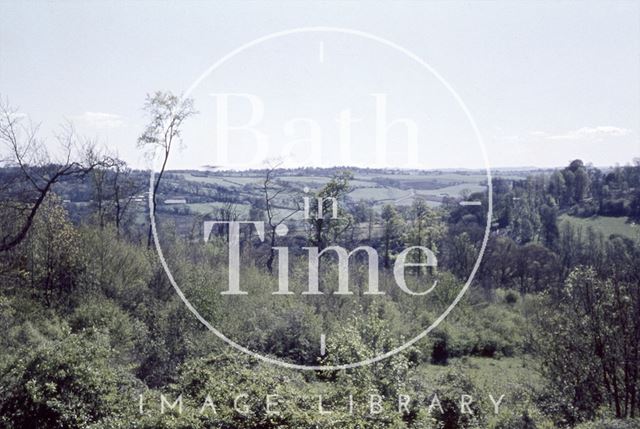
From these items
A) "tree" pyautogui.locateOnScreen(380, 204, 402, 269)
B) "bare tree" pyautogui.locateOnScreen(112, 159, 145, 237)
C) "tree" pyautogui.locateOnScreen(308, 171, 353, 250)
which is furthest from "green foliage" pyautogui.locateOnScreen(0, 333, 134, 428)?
"tree" pyautogui.locateOnScreen(380, 204, 402, 269)

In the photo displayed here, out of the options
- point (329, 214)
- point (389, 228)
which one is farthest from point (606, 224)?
point (329, 214)

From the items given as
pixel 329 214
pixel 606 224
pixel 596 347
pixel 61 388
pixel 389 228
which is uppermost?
pixel 329 214

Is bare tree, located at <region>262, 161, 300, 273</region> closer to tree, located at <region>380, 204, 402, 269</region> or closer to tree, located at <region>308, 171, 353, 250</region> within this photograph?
tree, located at <region>308, 171, 353, 250</region>

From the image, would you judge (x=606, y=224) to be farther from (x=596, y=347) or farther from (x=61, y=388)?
(x=61, y=388)

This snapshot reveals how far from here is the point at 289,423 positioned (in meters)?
6.64

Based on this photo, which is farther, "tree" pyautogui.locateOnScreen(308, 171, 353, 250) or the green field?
the green field

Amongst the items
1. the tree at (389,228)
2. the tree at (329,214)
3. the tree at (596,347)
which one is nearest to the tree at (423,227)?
the tree at (389,228)

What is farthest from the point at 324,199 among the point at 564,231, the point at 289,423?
the point at 564,231

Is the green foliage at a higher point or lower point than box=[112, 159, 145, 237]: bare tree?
lower

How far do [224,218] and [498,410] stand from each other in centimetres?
1367

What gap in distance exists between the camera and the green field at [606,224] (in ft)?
125

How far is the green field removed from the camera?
38.1m

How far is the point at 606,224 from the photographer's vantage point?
41.1 meters

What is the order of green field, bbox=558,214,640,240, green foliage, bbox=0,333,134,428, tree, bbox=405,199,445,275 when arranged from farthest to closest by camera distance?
1. green field, bbox=558,214,640,240
2. tree, bbox=405,199,445,275
3. green foliage, bbox=0,333,134,428
